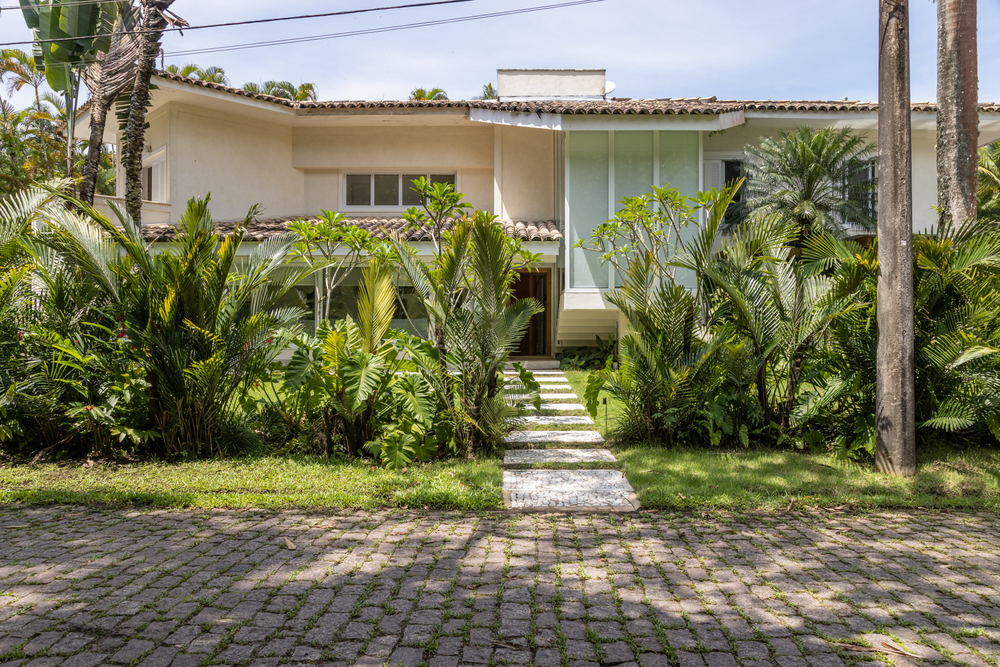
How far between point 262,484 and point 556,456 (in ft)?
9.90

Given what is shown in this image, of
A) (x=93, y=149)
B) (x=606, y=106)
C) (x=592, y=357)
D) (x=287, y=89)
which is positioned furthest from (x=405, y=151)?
(x=287, y=89)

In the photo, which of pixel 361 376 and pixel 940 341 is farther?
pixel 361 376

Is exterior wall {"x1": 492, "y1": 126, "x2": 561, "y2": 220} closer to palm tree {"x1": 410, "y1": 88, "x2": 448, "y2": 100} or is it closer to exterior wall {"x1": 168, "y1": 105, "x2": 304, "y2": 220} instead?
exterior wall {"x1": 168, "y1": 105, "x2": 304, "y2": 220}

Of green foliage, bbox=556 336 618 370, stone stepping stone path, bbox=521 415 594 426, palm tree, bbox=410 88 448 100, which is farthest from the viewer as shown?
palm tree, bbox=410 88 448 100

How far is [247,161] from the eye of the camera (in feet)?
51.6

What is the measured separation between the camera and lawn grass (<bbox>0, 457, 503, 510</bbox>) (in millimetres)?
5586

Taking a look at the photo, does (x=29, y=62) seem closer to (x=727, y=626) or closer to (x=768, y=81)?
(x=768, y=81)

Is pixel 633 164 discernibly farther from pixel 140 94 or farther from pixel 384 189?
pixel 140 94

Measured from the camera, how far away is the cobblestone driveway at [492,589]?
310cm

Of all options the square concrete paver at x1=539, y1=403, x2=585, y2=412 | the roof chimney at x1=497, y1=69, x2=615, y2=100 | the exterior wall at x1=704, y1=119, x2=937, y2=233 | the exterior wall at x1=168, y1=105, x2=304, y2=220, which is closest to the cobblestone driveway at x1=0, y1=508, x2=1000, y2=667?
the square concrete paver at x1=539, y1=403, x2=585, y2=412

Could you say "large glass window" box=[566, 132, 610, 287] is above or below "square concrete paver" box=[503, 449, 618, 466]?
above

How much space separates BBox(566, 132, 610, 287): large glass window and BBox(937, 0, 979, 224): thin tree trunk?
5.69 metres

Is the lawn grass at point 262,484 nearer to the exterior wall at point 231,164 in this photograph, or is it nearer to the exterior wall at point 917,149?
the exterior wall at point 231,164

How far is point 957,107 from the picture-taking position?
28.0ft
